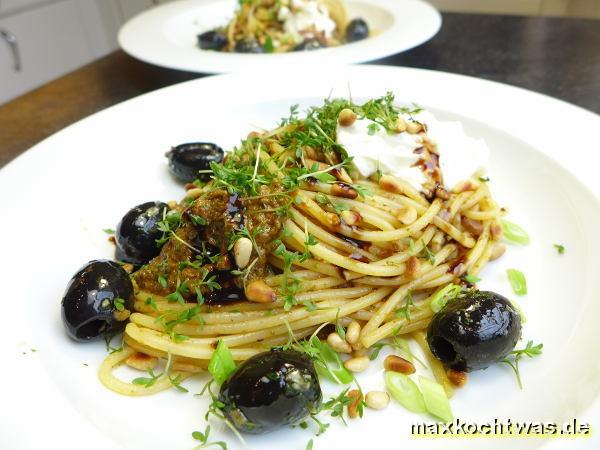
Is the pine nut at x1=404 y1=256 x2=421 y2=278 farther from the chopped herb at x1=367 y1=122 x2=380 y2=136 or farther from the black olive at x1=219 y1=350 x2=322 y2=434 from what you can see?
the black olive at x1=219 y1=350 x2=322 y2=434

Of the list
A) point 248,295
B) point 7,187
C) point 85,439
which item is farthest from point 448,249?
point 7,187

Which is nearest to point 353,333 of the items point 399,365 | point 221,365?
point 399,365

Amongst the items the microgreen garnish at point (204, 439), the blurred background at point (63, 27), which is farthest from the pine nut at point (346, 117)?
the blurred background at point (63, 27)

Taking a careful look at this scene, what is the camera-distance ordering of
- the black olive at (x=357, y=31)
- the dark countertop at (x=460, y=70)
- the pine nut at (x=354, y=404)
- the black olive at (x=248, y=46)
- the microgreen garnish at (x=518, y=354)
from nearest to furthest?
the pine nut at (x=354, y=404) → the microgreen garnish at (x=518, y=354) → the dark countertop at (x=460, y=70) → the black olive at (x=248, y=46) → the black olive at (x=357, y=31)

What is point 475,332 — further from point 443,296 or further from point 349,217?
point 349,217

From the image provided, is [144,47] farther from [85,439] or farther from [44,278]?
[85,439]

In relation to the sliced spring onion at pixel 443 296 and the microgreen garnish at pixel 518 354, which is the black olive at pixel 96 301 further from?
the microgreen garnish at pixel 518 354
